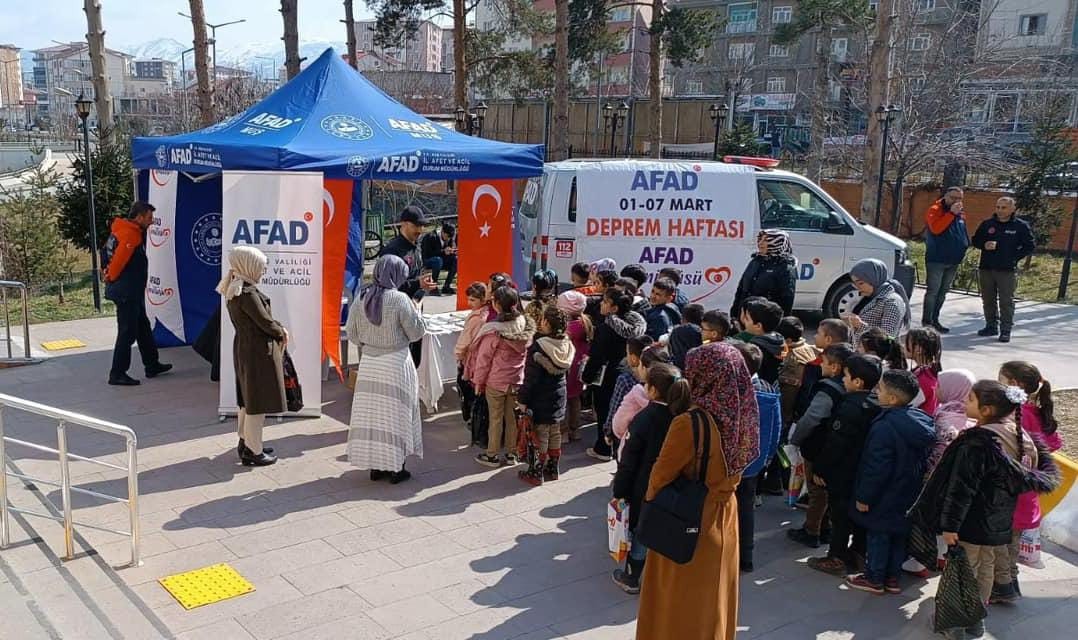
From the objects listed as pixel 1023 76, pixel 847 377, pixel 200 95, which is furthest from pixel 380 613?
pixel 1023 76

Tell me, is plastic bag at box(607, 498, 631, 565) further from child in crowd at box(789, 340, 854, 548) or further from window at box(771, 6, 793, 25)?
window at box(771, 6, 793, 25)

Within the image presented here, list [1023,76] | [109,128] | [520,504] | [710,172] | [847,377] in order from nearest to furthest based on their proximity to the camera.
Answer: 1. [847,377]
2. [520,504]
3. [710,172]
4. [109,128]
5. [1023,76]

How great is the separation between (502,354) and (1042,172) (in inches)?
716

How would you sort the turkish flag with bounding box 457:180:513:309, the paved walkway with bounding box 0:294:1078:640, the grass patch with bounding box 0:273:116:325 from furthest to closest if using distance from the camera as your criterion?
the grass patch with bounding box 0:273:116:325
the turkish flag with bounding box 457:180:513:309
the paved walkway with bounding box 0:294:1078:640

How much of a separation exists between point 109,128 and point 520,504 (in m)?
13.6

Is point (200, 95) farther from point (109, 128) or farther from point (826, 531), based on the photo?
point (826, 531)

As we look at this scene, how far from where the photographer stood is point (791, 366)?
19.3ft

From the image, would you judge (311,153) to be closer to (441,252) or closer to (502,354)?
(502,354)

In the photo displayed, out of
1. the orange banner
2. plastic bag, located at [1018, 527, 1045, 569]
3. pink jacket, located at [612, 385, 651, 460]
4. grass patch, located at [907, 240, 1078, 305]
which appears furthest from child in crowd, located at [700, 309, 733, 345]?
grass patch, located at [907, 240, 1078, 305]

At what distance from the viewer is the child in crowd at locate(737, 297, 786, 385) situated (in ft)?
18.3

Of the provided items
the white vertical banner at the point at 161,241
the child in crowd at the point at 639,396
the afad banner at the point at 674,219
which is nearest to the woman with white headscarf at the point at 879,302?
the child in crowd at the point at 639,396

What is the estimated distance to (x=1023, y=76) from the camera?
97.0 ft

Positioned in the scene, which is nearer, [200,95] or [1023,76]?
[200,95]

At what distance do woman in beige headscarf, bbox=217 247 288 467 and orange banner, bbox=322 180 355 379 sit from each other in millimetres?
1747
